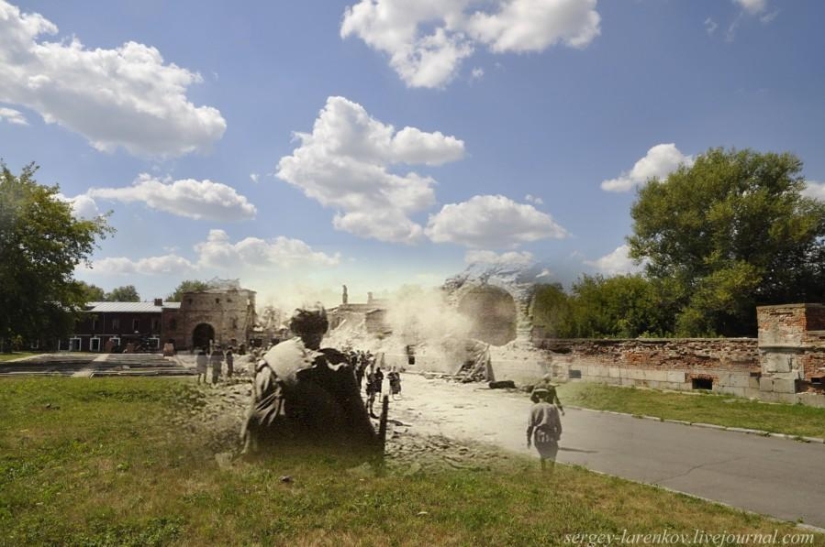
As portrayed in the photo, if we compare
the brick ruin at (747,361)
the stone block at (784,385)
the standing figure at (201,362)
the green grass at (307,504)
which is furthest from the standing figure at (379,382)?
the stone block at (784,385)

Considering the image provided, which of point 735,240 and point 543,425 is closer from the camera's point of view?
point 543,425

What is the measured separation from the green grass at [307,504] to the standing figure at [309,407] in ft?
0.83

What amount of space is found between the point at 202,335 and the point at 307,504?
336 centimetres

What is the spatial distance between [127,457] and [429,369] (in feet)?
13.6

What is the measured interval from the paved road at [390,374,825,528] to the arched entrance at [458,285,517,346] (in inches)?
24.0

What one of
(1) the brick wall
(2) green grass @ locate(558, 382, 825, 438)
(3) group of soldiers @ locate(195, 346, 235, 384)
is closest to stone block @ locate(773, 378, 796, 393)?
(1) the brick wall

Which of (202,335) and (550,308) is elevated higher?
(550,308)

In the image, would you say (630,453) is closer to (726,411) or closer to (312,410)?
(312,410)

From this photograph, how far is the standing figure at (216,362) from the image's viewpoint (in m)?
7.23

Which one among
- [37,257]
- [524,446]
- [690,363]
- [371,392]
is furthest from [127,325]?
[690,363]

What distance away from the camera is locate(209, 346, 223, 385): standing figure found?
7232 millimetres

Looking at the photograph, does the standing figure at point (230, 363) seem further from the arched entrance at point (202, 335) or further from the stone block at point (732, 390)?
the stone block at point (732, 390)

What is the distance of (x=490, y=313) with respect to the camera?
572cm

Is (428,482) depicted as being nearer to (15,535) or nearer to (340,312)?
(340,312)
